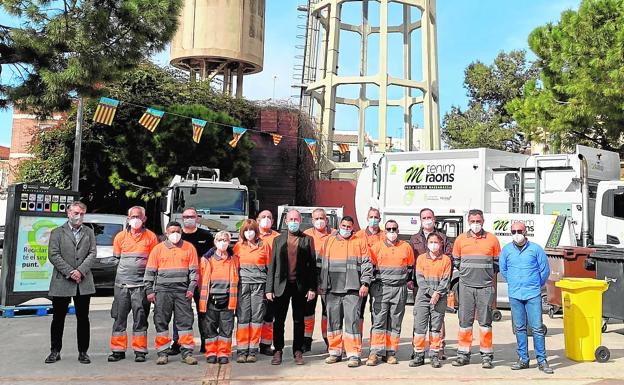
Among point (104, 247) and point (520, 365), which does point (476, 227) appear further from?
point (104, 247)

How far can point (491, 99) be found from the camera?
36.7m

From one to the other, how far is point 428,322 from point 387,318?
0.54 metres

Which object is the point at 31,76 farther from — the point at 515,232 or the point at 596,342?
the point at 596,342

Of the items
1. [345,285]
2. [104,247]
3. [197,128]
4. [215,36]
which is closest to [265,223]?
[345,285]

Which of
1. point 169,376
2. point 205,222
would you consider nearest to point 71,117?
point 205,222

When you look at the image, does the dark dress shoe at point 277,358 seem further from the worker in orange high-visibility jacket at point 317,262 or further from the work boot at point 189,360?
the work boot at point 189,360

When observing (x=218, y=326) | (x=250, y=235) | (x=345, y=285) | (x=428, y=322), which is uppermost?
(x=250, y=235)

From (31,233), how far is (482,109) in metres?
30.0

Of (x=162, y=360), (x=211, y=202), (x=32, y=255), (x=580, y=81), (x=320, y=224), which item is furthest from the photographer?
(x=580, y=81)

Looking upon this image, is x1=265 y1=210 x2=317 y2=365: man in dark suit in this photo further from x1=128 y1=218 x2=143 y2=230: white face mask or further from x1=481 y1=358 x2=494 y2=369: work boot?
x1=481 y1=358 x2=494 y2=369: work boot

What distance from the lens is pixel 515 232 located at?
313 inches

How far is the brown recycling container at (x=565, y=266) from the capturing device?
35.7 ft

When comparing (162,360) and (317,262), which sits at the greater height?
(317,262)

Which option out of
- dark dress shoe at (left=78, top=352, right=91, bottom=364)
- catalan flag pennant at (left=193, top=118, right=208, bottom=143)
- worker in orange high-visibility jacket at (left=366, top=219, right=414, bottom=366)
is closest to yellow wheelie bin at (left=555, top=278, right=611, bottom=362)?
worker in orange high-visibility jacket at (left=366, top=219, right=414, bottom=366)
